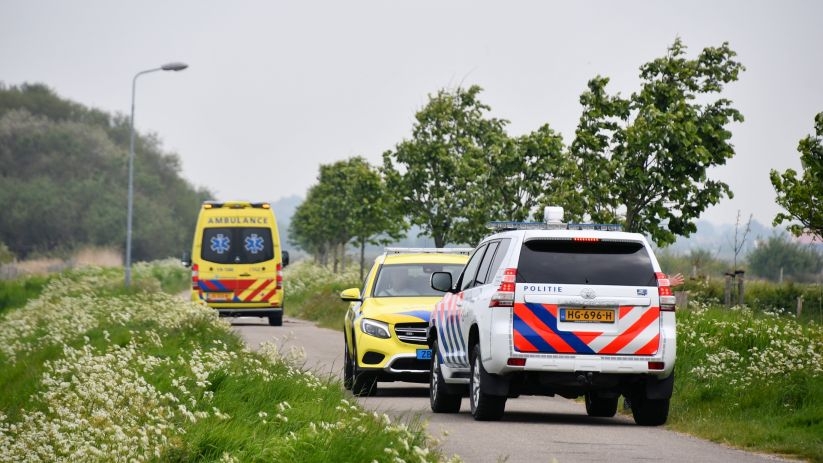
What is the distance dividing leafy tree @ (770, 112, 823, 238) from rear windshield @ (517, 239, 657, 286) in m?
15.5

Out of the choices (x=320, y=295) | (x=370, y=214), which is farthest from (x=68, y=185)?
(x=320, y=295)

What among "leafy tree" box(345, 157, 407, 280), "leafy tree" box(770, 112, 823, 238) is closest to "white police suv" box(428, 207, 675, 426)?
"leafy tree" box(770, 112, 823, 238)

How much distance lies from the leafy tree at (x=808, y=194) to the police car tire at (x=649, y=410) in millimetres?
14845

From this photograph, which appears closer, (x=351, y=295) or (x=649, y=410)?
(x=649, y=410)

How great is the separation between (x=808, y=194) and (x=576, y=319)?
16.5 m

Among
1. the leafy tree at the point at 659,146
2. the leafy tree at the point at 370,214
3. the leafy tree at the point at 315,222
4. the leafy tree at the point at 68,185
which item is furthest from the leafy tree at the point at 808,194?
the leafy tree at the point at 68,185

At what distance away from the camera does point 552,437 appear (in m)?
12.7

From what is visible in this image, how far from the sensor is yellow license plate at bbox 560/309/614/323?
1288 centimetres

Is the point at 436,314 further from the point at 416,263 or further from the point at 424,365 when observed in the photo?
the point at 416,263

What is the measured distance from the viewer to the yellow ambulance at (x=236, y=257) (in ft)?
114

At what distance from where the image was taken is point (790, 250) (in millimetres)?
85062

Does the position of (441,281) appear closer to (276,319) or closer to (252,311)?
(252,311)

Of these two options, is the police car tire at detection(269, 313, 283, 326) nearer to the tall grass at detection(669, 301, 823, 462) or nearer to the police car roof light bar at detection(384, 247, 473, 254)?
the police car roof light bar at detection(384, 247, 473, 254)

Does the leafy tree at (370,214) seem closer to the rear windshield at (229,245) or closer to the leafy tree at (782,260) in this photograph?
the rear windshield at (229,245)
